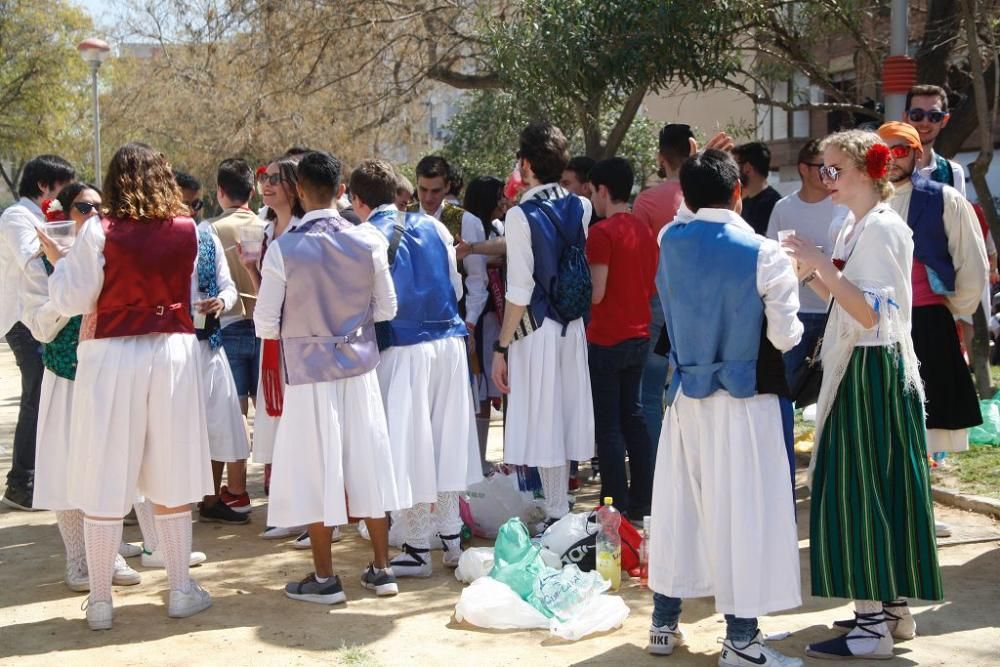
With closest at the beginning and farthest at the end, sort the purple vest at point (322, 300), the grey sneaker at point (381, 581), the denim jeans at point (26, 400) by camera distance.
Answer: the purple vest at point (322, 300)
the grey sneaker at point (381, 581)
the denim jeans at point (26, 400)

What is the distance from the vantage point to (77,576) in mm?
5676

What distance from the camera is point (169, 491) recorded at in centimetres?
510

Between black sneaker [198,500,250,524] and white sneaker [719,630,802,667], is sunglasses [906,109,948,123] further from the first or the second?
black sneaker [198,500,250,524]

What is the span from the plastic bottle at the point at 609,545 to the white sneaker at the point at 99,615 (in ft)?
7.18

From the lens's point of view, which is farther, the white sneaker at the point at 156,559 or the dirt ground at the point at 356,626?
the white sneaker at the point at 156,559

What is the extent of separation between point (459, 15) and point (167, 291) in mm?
8208

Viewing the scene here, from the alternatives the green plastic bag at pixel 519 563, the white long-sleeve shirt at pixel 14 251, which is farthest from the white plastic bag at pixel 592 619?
the white long-sleeve shirt at pixel 14 251

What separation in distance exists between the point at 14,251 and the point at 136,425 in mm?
1573

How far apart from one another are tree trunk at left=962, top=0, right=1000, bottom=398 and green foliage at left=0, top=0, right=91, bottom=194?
22.2 m

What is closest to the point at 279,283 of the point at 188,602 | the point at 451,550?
the point at 188,602

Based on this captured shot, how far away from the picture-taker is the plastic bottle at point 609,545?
553 cm

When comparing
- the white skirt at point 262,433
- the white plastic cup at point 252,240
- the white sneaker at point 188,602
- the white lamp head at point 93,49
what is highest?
the white lamp head at point 93,49

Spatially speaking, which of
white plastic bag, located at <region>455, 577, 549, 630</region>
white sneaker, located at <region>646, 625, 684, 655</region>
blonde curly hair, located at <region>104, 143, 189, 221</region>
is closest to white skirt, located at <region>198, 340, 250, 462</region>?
blonde curly hair, located at <region>104, 143, 189, 221</region>

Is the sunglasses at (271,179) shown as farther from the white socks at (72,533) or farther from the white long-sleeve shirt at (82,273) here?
the white socks at (72,533)
